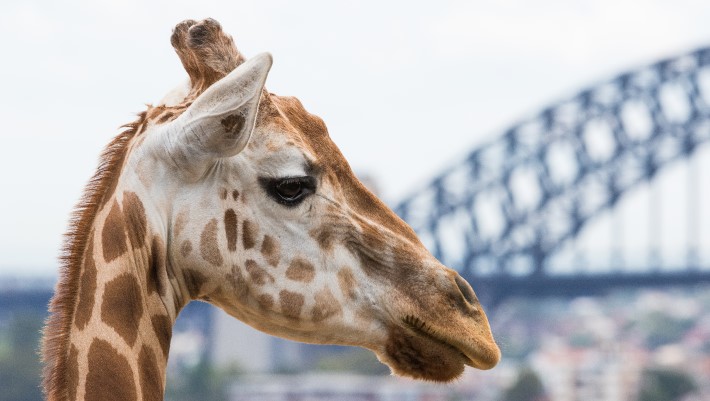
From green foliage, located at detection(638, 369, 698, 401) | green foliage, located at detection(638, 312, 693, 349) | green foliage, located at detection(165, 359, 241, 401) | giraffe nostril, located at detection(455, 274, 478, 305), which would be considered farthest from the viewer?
green foliage, located at detection(638, 312, 693, 349)

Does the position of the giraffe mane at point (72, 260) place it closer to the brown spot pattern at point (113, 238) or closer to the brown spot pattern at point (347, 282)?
the brown spot pattern at point (113, 238)

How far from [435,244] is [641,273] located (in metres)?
9.72

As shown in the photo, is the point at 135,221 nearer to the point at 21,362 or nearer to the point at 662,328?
the point at 21,362

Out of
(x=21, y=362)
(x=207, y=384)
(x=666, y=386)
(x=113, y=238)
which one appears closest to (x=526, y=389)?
(x=666, y=386)

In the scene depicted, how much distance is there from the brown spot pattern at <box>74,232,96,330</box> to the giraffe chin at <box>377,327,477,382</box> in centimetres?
54

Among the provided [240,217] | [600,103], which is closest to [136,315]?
[240,217]

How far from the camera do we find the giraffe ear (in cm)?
235

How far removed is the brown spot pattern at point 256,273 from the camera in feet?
8.21

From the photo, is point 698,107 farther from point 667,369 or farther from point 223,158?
point 223,158

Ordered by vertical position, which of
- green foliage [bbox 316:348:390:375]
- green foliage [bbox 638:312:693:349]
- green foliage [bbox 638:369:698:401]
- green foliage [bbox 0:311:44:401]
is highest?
green foliage [bbox 638:312:693:349]

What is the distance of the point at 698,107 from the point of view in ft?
199

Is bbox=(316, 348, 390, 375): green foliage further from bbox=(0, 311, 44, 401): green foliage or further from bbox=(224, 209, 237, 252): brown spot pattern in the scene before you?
bbox=(224, 209, 237, 252): brown spot pattern

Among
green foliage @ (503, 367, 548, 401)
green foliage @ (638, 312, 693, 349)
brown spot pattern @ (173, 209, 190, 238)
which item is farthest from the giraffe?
green foliage @ (638, 312, 693, 349)

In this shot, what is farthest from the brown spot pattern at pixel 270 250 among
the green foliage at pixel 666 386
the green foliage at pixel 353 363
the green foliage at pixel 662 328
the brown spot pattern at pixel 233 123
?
the green foliage at pixel 662 328
